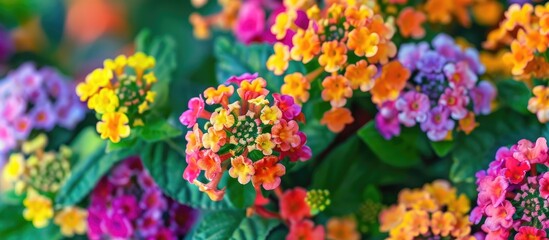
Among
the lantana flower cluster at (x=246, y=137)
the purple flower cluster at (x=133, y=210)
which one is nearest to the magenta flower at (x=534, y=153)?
the lantana flower cluster at (x=246, y=137)

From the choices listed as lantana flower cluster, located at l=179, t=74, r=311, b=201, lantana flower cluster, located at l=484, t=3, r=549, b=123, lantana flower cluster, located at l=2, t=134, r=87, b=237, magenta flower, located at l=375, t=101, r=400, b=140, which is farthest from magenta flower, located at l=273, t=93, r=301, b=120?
lantana flower cluster, located at l=2, t=134, r=87, b=237

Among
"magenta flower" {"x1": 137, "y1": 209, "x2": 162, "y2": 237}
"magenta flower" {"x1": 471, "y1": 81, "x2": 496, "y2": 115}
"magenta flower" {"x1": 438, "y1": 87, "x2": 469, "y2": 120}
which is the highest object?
"magenta flower" {"x1": 137, "y1": 209, "x2": 162, "y2": 237}

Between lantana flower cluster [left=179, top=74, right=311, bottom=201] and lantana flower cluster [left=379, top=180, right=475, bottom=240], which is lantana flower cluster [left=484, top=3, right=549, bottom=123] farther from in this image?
lantana flower cluster [left=179, top=74, right=311, bottom=201]

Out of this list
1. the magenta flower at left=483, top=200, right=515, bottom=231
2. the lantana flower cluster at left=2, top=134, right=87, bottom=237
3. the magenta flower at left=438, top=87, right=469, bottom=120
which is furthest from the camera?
the lantana flower cluster at left=2, top=134, right=87, bottom=237

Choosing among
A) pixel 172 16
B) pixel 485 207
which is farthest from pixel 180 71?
pixel 485 207

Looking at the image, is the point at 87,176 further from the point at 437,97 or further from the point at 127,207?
the point at 437,97

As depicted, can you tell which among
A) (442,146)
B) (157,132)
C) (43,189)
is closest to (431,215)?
(442,146)

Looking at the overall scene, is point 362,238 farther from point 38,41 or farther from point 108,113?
point 38,41

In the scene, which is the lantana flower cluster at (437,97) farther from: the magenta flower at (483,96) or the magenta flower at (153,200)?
the magenta flower at (153,200)
